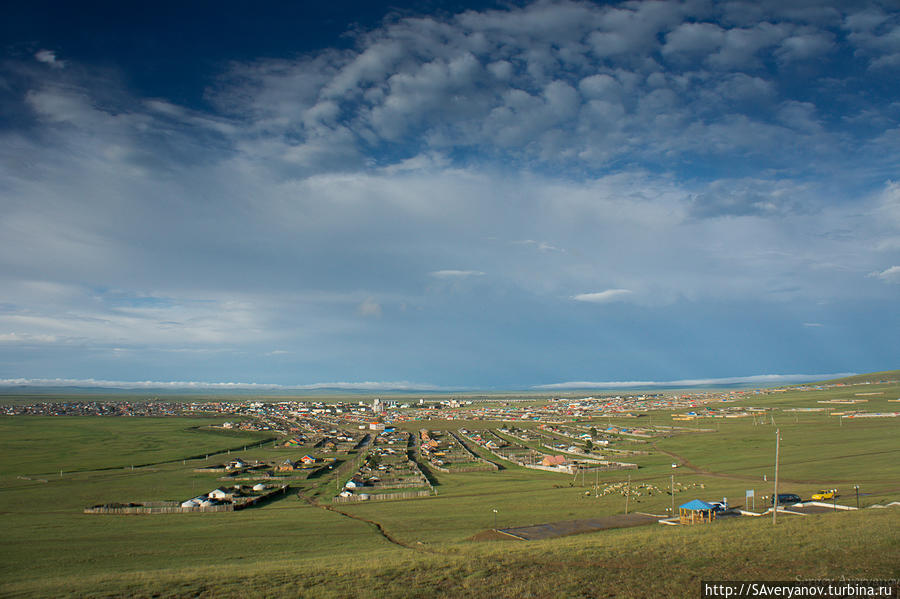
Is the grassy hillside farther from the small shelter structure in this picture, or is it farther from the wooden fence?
the wooden fence

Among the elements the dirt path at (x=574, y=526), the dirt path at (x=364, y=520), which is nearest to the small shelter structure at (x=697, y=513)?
the dirt path at (x=574, y=526)

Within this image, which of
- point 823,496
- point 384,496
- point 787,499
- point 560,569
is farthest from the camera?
point 384,496

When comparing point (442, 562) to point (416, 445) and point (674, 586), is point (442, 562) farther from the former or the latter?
point (416, 445)

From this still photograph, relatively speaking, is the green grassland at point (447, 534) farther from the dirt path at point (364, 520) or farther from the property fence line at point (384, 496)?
the property fence line at point (384, 496)

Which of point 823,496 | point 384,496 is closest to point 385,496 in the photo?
point 384,496

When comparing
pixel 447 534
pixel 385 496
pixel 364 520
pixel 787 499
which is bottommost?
pixel 385 496

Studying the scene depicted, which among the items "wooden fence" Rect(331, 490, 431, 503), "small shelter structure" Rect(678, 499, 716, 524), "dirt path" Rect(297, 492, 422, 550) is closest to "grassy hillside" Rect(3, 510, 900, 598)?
"dirt path" Rect(297, 492, 422, 550)

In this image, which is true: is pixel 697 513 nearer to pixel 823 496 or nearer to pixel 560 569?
pixel 823 496
